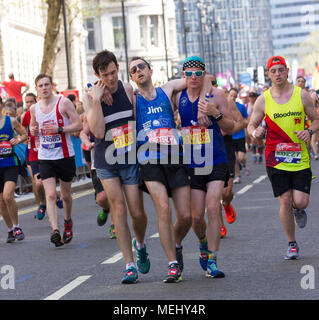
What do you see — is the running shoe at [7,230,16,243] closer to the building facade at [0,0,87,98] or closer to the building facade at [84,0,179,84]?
the building facade at [0,0,87,98]

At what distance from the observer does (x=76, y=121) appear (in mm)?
12188

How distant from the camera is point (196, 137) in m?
8.86

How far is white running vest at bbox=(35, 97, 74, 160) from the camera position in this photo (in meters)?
12.2

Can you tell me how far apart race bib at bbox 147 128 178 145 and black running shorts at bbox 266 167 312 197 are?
1635 mm

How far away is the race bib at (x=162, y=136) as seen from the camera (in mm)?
8523

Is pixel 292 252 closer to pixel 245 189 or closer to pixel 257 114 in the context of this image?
pixel 257 114

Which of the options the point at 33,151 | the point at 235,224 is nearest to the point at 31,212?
the point at 33,151

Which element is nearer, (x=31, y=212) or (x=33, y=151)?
(x=33, y=151)

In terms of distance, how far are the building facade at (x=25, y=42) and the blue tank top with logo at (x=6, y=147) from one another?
93.2ft

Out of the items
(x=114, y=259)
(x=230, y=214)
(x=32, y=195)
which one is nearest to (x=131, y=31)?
(x=32, y=195)

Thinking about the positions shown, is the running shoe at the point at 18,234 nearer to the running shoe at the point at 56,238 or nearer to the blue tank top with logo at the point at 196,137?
the running shoe at the point at 56,238

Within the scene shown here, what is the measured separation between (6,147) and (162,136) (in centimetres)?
506
